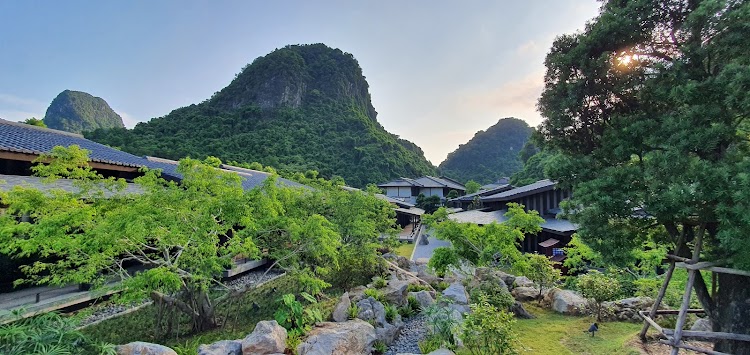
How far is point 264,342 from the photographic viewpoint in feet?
18.0

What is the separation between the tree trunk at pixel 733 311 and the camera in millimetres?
5387

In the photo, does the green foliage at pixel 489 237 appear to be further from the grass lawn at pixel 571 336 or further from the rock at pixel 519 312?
the grass lawn at pixel 571 336

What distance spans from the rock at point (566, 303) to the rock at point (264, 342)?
726cm

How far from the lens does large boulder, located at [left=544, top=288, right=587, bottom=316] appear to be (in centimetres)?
885

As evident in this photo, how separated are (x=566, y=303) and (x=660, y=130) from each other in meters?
5.62

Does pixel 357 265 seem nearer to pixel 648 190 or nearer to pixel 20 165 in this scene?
pixel 648 190

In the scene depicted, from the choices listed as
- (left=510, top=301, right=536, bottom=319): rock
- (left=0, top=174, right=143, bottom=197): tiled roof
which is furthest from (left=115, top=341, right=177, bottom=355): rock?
(left=510, top=301, right=536, bottom=319): rock

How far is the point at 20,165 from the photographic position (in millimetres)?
9773

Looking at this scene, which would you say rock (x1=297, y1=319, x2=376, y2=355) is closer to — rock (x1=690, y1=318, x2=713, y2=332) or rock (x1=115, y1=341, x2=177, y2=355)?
rock (x1=115, y1=341, x2=177, y2=355)

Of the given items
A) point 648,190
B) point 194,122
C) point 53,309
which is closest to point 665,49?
point 648,190

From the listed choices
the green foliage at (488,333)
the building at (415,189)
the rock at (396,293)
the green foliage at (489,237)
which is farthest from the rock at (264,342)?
the building at (415,189)

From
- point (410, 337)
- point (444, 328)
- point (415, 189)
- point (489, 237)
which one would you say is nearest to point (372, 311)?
point (410, 337)

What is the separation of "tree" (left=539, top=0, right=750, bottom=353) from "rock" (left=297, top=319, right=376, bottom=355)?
4395 millimetres

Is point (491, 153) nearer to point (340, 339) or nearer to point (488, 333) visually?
point (488, 333)
